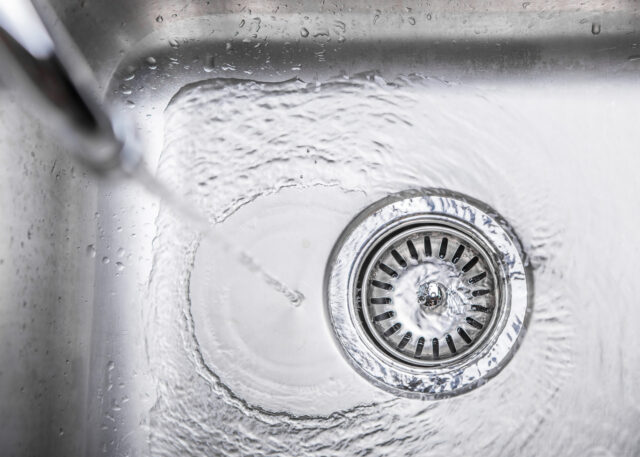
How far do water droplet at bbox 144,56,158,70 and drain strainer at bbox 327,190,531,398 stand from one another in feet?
Answer: 1.07

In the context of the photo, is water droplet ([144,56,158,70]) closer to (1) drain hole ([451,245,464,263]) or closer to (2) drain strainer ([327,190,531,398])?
(2) drain strainer ([327,190,531,398])

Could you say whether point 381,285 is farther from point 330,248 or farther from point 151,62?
point 151,62

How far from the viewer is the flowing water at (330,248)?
718 mm

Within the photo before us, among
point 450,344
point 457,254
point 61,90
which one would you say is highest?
point 61,90

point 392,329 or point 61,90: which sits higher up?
point 61,90

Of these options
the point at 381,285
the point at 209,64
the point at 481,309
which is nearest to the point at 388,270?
the point at 381,285

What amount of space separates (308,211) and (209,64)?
23cm

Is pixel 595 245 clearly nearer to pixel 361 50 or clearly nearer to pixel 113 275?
pixel 361 50

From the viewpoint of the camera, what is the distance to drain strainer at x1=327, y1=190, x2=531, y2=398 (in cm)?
73

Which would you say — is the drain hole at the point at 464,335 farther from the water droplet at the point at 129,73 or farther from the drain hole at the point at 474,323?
the water droplet at the point at 129,73

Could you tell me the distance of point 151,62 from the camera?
797mm

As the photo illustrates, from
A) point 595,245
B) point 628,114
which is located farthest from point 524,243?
point 628,114

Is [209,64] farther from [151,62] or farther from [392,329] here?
[392,329]

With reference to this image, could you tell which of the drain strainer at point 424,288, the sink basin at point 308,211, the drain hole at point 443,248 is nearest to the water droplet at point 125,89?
the sink basin at point 308,211
